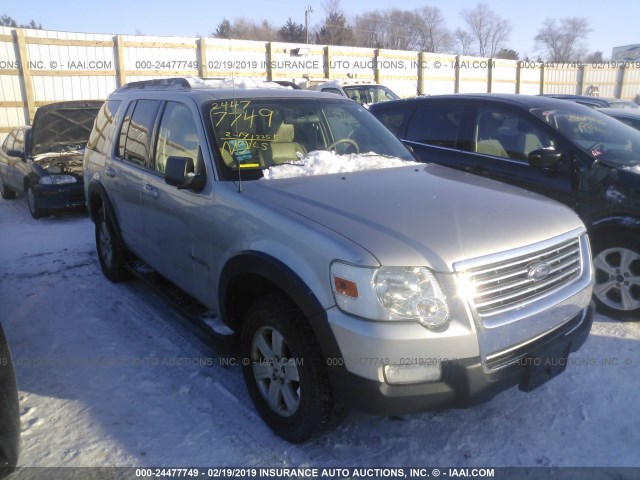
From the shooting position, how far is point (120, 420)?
314 cm

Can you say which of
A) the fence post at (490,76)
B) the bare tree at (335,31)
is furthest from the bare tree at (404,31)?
the fence post at (490,76)

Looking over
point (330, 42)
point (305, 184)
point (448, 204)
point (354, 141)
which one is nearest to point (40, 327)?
point (305, 184)

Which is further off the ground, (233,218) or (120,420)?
(233,218)

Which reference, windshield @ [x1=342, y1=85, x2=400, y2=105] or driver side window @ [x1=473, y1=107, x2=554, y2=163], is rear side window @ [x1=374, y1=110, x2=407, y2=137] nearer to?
driver side window @ [x1=473, y1=107, x2=554, y2=163]

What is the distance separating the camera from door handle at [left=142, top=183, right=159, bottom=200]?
4020 millimetres

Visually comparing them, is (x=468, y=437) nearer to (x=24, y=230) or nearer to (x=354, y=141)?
(x=354, y=141)

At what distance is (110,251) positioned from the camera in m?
5.30

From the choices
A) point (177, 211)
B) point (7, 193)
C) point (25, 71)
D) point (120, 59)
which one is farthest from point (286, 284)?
point (120, 59)

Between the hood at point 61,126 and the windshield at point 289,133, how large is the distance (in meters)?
6.16

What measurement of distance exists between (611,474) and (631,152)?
10.5 ft

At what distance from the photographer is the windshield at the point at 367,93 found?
15578 mm

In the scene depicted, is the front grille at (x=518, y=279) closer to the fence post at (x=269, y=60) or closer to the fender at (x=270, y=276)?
the fender at (x=270, y=276)

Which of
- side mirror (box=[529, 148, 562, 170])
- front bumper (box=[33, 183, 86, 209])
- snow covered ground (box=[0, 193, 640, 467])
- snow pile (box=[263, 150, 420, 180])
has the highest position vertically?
snow pile (box=[263, 150, 420, 180])

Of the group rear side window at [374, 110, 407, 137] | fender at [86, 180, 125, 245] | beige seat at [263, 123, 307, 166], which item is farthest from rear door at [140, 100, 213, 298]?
rear side window at [374, 110, 407, 137]
